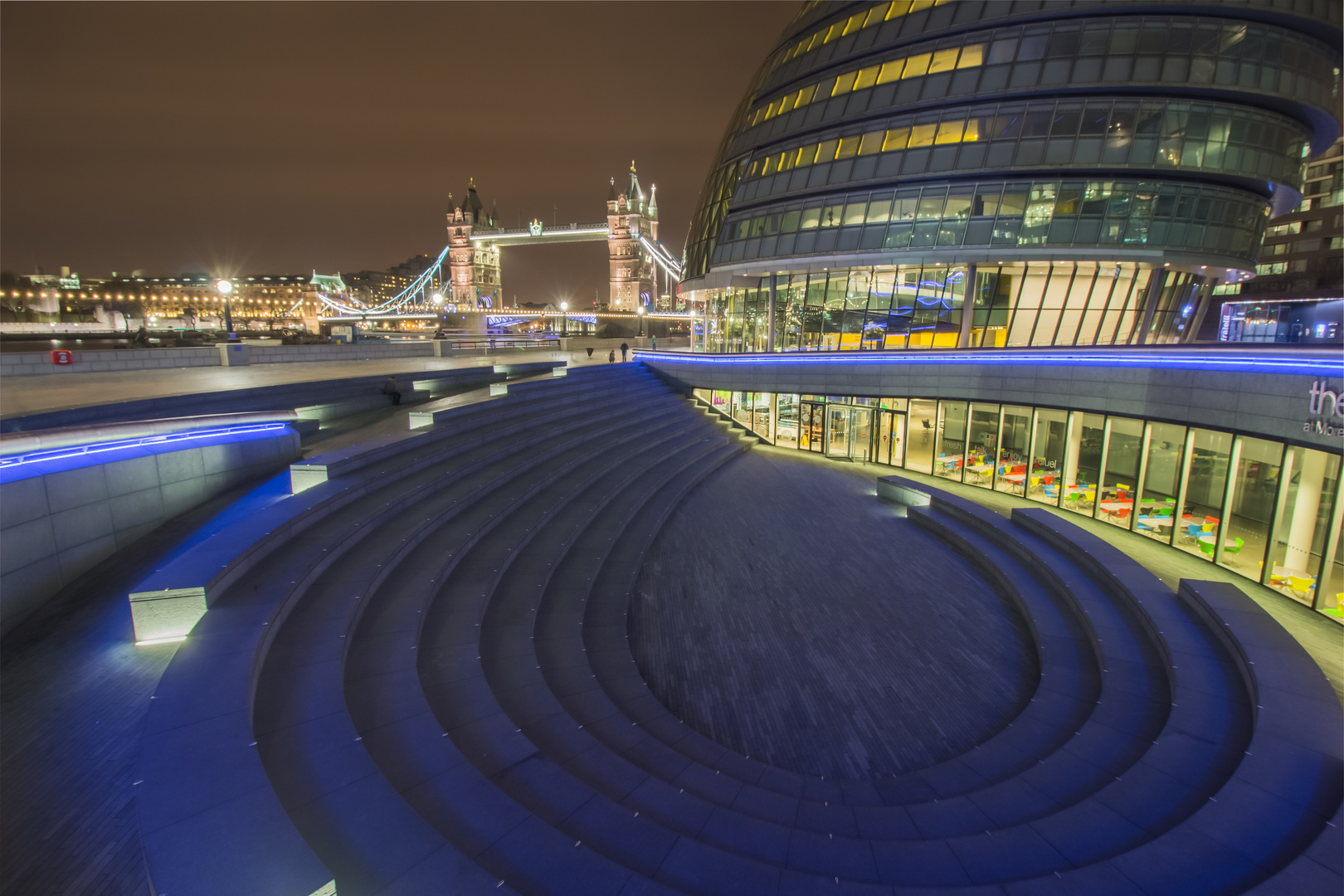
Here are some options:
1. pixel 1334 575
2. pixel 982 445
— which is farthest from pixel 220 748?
pixel 982 445

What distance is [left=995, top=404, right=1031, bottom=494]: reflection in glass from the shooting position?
68.1ft

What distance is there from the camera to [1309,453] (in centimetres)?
1241

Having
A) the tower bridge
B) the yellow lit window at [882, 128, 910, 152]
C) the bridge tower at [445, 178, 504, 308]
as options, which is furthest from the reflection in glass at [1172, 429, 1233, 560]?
the bridge tower at [445, 178, 504, 308]

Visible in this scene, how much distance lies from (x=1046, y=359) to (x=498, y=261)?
564ft

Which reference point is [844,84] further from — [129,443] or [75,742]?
[75,742]

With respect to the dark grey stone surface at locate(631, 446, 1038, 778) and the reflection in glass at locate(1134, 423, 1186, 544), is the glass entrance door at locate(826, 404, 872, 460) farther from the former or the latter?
the reflection in glass at locate(1134, 423, 1186, 544)

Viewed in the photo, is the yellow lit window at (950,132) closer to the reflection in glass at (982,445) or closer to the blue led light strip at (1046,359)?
the blue led light strip at (1046,359)

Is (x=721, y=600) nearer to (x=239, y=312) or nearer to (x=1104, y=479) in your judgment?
(x=1104, y=479)

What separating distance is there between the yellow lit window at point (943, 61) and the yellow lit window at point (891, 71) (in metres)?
1.31

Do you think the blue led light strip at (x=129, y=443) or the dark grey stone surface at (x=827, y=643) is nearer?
the blue led light strip at (x=129, y=443)

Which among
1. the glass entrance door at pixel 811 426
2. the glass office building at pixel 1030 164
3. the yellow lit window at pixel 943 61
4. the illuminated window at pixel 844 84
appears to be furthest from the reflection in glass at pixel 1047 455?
the illuminated window at pixel 844 84

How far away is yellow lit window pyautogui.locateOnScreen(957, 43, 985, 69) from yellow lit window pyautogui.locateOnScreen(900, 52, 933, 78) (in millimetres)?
1359

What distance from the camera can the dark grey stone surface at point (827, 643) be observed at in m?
8.66

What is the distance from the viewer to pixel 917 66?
25.5m
